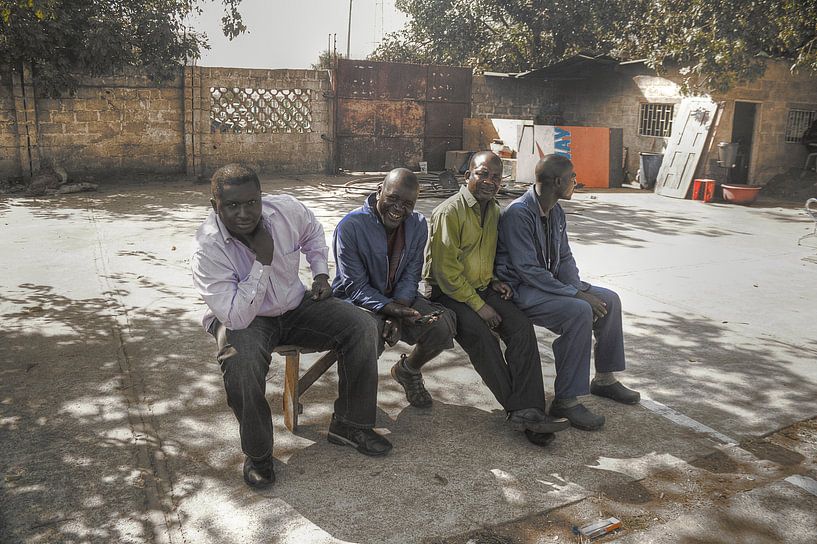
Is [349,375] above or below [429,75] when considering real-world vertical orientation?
below

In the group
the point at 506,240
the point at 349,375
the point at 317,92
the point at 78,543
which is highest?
the point at 317,92

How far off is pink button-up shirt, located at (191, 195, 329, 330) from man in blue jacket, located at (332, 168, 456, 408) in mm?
226

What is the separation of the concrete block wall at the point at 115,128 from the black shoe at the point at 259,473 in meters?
11.9

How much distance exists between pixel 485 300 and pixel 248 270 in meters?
1.33

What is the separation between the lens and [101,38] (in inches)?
480

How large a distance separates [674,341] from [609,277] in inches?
72.3

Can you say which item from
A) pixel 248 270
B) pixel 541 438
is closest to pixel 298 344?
pixel 248 270

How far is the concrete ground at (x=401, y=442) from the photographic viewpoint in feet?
9.09

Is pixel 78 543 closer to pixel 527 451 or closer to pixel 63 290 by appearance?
pixel 527 451

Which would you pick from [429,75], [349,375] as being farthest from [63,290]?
[429,75]

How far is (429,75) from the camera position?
16078 millimetres

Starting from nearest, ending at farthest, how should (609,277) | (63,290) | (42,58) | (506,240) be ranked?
1. (506,240)
2. (63,290)
3. (609,277)
4. (42,58)

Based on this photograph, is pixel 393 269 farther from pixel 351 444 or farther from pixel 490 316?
pixel 351 444

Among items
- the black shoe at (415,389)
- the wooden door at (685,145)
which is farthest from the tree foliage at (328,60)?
the black shoe at (415,389)
